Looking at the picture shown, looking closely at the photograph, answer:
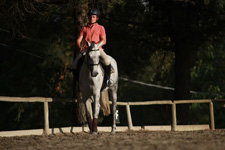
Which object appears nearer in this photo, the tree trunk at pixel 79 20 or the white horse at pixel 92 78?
the white horse at pixel 92 78

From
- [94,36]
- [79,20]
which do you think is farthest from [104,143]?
[79,20]

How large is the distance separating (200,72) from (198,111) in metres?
3.26

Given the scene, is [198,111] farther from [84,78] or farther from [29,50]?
[84,78]

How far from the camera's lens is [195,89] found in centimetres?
4100

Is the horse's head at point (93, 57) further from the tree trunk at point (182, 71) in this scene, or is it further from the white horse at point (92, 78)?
the tree trunk at point (182, 71)

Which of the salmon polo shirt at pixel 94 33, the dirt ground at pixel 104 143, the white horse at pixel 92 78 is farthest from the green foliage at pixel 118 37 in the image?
the dirt ground at pixel 104 143

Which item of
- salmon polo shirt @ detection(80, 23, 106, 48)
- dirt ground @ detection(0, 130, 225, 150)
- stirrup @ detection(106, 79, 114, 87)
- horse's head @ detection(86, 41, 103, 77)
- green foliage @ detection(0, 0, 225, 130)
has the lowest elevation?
dirt ground @ detection(0, 130, 225, 150)

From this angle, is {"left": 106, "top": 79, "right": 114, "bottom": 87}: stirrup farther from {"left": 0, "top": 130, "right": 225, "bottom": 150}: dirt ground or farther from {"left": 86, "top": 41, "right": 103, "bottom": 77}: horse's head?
{"left": 0, "top": 130, "right": 225, "bottom": 150}: dirt ground

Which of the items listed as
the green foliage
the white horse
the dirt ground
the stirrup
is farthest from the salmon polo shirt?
the dirt ground

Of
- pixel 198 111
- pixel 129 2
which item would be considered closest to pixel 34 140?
pixel 129 2

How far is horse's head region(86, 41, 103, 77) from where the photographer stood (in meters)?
11.8

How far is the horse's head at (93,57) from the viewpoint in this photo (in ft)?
38.5

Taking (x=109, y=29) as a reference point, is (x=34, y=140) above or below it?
below

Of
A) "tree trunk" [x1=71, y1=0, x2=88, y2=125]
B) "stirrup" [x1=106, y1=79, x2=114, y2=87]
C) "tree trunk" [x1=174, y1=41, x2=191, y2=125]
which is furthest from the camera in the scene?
"tree trunk" [x1=174, y1=41, x2=191, y2=125]
